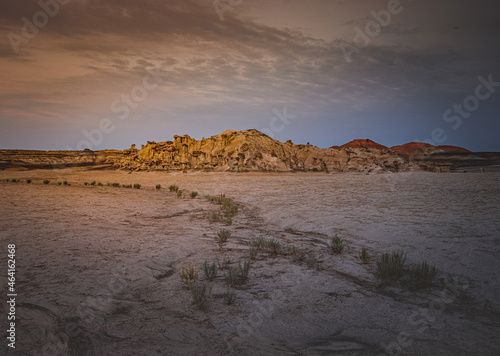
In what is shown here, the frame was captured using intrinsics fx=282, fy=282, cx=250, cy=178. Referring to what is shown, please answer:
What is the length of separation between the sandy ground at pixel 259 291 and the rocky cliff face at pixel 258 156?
65.2 feet

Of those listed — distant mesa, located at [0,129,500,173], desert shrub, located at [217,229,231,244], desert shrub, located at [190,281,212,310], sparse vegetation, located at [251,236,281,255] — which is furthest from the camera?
distant mesa, located at [0,129,500,173]

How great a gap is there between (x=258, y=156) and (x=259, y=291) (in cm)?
2404

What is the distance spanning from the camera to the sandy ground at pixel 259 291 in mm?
2645

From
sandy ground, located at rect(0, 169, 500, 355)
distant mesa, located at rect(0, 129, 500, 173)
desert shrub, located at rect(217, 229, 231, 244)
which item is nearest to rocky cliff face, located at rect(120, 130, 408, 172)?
distant mesa, located at rect(0, 129, 500, 173)

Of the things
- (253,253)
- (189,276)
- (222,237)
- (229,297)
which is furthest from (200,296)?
(222,237)

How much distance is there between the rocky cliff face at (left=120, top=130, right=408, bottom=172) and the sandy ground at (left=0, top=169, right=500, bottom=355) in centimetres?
1987

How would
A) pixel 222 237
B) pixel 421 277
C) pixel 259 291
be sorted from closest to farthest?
pixel 259 291 < pixel 421 277 < pixel 222 237

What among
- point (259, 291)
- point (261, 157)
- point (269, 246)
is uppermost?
point (261, 157)

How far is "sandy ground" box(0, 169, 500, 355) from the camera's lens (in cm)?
264

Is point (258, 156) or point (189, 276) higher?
point (258, 156)

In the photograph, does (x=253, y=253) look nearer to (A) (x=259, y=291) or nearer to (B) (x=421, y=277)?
(A) (x=259, y=291)

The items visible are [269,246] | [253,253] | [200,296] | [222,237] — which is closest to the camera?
[200,296]

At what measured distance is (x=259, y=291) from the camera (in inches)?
145

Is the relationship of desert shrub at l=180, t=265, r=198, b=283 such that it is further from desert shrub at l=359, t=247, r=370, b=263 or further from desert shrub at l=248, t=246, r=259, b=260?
desert shrub at l=359, t=247, r=370, b=263
